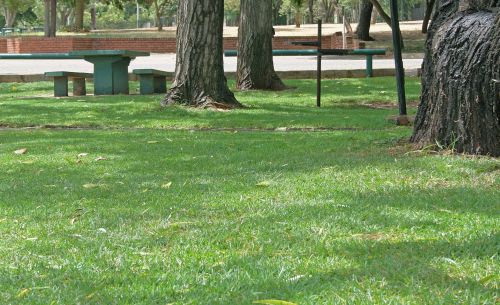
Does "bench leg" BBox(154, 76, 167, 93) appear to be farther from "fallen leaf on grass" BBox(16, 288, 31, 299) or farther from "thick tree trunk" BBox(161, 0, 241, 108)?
"fallen leaf on grass" BBox(16, 288, 31, 299)

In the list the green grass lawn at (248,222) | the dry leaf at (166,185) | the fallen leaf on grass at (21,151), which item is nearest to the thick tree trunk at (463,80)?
the green grass lawn at (248,222)

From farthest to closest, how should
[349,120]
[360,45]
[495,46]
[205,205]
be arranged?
1. [360,45]
2. [349,120]
3. [495,46]
4. [205,205]

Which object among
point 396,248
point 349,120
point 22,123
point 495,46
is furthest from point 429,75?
point 22,123

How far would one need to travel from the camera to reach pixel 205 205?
598 cm

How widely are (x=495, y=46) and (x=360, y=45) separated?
2766 cm

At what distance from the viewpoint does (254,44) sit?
721 inches

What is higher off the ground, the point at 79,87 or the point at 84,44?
the point at 84,44

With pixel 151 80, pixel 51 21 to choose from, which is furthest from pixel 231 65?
pixel 51 21

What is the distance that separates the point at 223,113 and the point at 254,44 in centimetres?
488

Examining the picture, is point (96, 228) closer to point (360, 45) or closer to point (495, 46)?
point (495, 46)

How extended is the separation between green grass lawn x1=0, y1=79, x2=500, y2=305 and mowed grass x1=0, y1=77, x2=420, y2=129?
235cm

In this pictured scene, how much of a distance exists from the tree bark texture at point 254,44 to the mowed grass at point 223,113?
24.3 inches

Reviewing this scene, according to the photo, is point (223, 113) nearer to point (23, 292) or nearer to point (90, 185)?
point (90, 185)

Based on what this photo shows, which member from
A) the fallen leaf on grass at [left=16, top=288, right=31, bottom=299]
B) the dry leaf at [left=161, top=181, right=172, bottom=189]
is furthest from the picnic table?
the fallen leaf on grass at [left=16, top=288, right=31, bottom=299]
